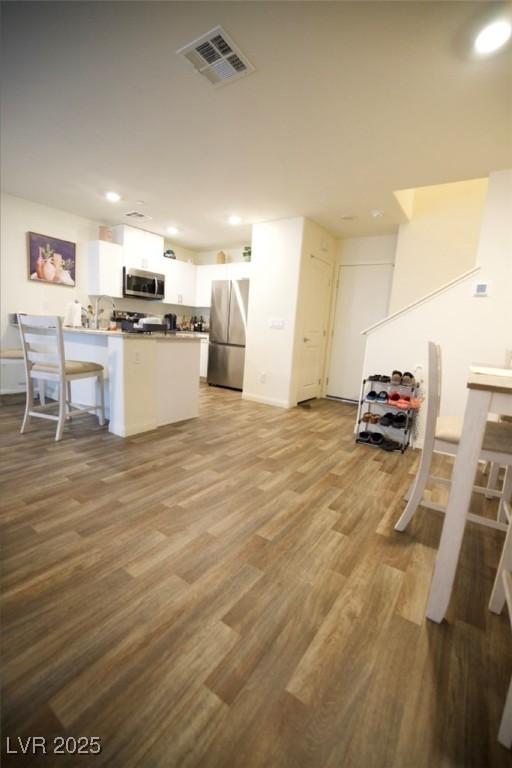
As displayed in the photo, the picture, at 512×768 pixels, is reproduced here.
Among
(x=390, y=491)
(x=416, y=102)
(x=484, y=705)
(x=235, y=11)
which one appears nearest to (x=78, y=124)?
(x=235, y=11)

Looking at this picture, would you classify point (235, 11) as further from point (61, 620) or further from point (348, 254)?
point (348, 254)

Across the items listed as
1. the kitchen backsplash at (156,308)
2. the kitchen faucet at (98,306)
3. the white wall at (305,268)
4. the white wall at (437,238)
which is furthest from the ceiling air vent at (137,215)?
the white wall at (437,238)

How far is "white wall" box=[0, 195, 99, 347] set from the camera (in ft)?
12.7

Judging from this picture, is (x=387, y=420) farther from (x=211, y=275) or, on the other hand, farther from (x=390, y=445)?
(x=211, y=275)

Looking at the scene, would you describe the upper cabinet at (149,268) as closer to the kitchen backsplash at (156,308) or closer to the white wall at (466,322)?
the kitchen backsplash at (156,308)

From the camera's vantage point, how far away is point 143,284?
498cm

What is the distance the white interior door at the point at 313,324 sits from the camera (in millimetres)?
4301

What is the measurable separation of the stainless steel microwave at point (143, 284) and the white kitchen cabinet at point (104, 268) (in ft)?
0.35

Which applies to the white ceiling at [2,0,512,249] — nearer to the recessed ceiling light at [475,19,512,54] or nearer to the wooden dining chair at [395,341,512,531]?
the recessed ceiling light at [475,19,512,54]

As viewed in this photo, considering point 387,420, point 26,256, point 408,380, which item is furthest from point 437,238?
point 26,256

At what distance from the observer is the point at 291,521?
1.72 m

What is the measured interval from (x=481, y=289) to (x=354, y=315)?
218 cm

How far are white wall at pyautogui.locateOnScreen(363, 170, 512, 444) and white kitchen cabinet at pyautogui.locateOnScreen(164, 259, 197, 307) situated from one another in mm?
3756

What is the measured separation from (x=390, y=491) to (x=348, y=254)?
12.8ft
